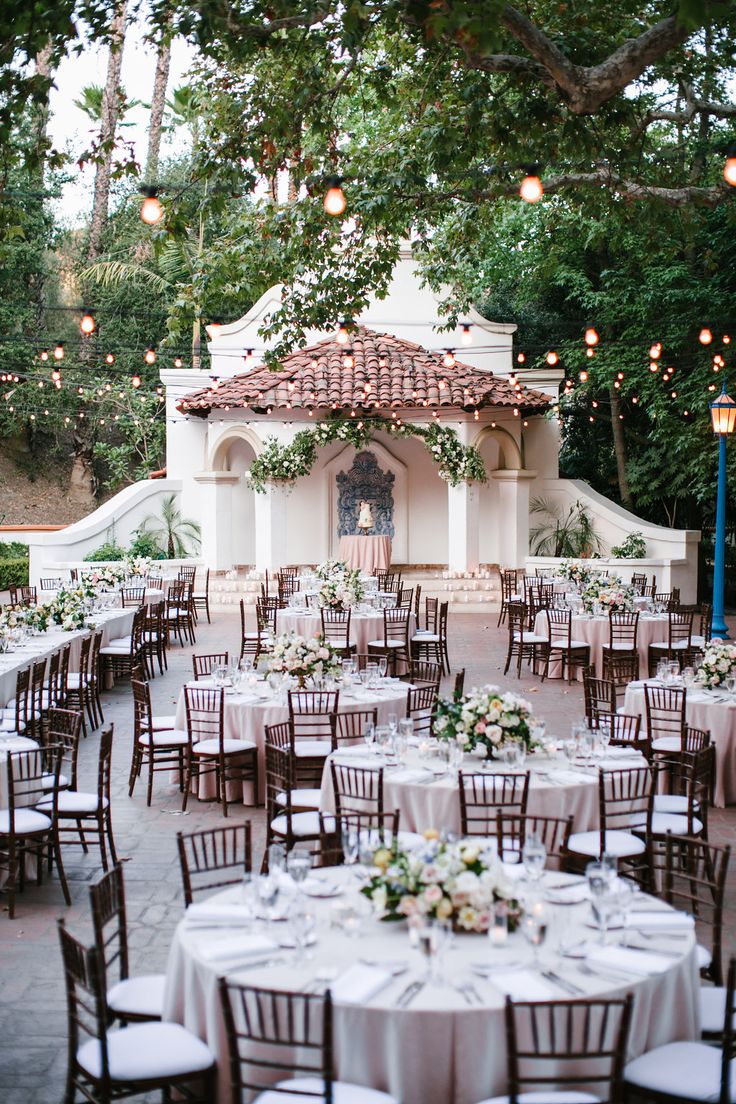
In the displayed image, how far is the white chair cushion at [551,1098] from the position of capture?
3953mm

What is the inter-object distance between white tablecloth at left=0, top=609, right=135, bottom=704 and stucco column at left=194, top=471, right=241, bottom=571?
836 centimetres

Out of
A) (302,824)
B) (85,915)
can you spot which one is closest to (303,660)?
(302,824)

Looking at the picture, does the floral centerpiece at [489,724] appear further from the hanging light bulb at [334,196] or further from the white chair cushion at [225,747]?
the hanging light bulb at [334,196]

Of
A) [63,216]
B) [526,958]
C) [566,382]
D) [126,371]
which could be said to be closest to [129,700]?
[526,958]

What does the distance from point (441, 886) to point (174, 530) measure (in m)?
22.8

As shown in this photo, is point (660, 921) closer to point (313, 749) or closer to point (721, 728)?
point (313, 749)

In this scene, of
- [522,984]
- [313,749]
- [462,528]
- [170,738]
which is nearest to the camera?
[522,984]

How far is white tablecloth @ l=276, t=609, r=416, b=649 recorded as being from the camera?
1585 cm

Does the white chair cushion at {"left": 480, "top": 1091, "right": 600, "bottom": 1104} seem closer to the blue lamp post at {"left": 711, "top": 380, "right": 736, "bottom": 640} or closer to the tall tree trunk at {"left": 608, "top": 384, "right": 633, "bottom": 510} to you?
the blue lamp post at {"left": 711, "top": 380, "right": 736, "bottom": 640}

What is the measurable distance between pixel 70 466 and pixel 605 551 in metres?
19.7

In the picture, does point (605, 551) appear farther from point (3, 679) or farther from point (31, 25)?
point (31, 25)

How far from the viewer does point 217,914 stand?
16.1 ft

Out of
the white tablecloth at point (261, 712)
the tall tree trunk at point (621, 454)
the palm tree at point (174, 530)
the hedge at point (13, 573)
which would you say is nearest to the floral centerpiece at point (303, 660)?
the white tablecloth at point (261, 712)

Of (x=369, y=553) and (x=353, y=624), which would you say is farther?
(x=369, y=553)
